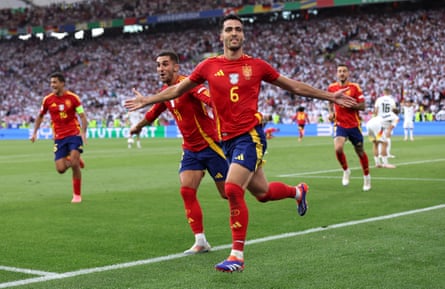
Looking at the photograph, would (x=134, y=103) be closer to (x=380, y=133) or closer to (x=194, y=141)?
(x=194, y=141)

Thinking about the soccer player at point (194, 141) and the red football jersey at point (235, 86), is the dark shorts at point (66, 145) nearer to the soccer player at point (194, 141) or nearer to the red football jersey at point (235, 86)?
the soccer player at point (194, 141)

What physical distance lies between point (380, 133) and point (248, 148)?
41.2 ft

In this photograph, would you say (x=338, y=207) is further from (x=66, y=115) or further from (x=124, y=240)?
(x=66, y=115)

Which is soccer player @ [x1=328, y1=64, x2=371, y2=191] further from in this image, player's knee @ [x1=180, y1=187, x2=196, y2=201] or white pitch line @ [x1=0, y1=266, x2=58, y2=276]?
white pitch line @ [x1=0, y1=266, x2=58, y2=276]

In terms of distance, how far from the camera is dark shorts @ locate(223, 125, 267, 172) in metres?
6.52

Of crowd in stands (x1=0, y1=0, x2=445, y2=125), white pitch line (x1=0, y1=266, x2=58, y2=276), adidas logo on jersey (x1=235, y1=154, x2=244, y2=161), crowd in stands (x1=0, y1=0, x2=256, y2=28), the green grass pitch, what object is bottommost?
the green grass pitch

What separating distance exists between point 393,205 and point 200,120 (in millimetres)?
4321

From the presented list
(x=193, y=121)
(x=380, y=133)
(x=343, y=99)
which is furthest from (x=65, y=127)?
(x=380, y=133)

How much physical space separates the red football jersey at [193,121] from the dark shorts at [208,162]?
0.07 metres

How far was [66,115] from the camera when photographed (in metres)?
12.1

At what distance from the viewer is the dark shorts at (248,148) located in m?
6.52

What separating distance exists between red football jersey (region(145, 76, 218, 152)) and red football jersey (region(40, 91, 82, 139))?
16.1 ft

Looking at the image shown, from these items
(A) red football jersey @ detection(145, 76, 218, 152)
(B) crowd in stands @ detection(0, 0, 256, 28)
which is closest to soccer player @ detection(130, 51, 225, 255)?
(A) red football jersey @ detection(145, 76, 218, 152)

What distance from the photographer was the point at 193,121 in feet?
25.0
